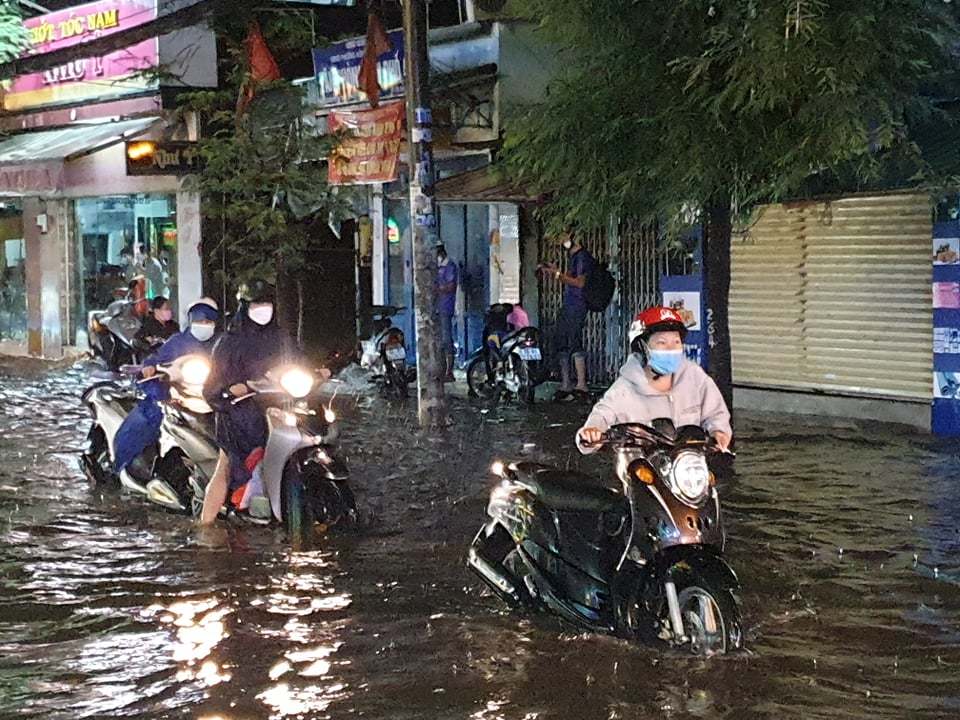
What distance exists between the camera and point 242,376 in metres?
9.02

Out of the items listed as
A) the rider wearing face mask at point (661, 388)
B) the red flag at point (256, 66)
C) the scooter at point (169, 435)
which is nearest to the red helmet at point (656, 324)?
the rider wearing face mask at point (661, 388)

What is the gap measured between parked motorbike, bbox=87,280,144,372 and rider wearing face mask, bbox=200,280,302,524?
9954 mm

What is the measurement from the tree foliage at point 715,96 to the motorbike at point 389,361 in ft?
20.0

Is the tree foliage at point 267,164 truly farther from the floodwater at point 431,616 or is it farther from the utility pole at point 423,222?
the floodwater at point 431,616

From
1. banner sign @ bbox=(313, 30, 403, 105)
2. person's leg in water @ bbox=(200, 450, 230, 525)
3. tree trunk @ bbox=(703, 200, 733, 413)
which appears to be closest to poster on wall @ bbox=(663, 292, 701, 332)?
tree trunk @ bbox=(703, 200, 733, 413)

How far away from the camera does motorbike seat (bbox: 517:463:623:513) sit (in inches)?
246

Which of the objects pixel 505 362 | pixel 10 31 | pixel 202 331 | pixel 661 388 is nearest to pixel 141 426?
pixel 202 331

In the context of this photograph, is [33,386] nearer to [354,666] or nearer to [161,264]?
[161,264]

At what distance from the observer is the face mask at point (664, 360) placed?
20.5 ft

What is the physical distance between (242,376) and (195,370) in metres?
0.61

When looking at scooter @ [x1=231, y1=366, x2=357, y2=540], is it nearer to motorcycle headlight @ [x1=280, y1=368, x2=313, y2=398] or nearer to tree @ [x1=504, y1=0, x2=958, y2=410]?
motorcycle headlight @ [x1=280, y1=368, x2=313, y2=398]

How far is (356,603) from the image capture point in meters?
7.28

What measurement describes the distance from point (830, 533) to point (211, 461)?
4115 millimetres

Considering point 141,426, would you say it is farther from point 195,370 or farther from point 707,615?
point 707,615
